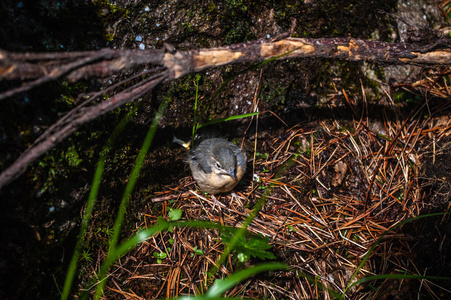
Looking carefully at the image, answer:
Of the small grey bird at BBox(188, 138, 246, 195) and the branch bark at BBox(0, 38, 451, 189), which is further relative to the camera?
the small grey bird at BBox(188, 138, 246, 195)

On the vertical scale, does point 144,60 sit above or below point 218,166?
above

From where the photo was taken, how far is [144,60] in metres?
2.53

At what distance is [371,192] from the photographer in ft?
12.7

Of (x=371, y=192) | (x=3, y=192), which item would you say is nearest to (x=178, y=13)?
(x=3, y=192)

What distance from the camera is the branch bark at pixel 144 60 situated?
2209 mm

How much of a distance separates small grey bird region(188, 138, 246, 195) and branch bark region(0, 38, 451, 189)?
1191 mm

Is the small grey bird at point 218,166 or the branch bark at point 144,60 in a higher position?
the branch bark at point 144,60

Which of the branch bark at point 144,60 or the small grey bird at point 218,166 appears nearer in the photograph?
the branch bark at point 144,60

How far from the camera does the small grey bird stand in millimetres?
3613

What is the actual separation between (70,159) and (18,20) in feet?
3.90

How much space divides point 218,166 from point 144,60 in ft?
5.13

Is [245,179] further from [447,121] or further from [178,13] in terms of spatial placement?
[447,121]

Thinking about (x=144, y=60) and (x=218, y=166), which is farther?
(x=218, y=166)

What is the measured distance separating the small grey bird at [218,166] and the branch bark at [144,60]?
1191 millimetres
